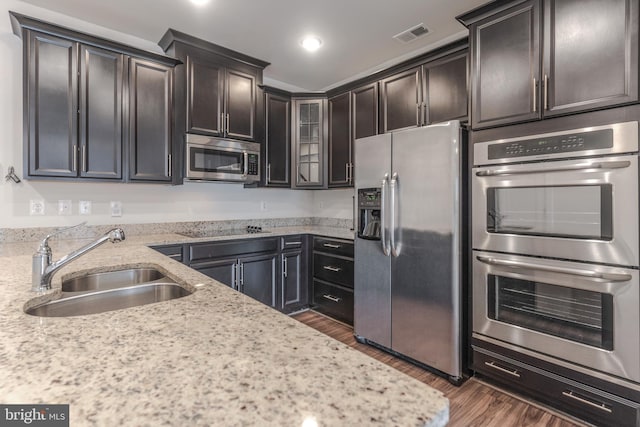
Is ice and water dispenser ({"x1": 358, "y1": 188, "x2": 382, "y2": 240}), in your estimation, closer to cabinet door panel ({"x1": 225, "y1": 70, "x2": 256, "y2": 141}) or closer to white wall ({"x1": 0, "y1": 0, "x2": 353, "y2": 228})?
white wall ({"x1": 0, "y1": 0, "x2": 353, "y2": 228})

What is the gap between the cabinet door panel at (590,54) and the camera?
1562 mm

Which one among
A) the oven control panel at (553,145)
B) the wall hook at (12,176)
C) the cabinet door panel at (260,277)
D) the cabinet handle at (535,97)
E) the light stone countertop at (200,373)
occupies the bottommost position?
the cabinet door panel at (260,277)

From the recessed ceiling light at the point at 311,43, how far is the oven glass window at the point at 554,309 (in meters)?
2.44

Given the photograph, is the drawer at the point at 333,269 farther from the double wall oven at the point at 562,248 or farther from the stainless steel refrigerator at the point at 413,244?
the double wall oven at the point at 562,248

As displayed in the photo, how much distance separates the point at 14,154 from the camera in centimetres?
239

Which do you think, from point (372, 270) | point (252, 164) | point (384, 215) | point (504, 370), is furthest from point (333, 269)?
point (504, 370)

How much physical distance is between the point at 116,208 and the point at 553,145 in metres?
3.33

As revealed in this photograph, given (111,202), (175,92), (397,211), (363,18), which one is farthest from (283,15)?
(111,202)

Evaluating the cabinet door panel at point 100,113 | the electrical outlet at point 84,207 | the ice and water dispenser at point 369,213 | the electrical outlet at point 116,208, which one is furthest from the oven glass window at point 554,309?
the electrical outlet at point 84,207

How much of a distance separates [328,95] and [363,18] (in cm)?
111

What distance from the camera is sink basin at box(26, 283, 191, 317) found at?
1076mm

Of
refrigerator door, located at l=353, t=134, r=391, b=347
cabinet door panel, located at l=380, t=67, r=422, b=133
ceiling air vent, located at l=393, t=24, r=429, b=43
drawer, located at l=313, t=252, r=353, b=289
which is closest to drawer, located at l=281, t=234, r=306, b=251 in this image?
drawer, located at l=313, t=252, r=353, b=289

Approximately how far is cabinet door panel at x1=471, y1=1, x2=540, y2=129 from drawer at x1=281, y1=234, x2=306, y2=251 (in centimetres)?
201

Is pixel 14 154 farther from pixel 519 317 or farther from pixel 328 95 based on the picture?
pixel 519 317
